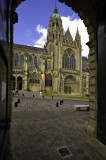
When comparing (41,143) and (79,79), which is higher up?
(79,79)

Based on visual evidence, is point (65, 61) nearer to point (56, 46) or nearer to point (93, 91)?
point (56, 46)

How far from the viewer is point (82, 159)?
8.01 ft

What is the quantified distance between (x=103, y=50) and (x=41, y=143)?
14.1 feet

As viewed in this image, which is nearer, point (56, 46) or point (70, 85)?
point (56, 46)

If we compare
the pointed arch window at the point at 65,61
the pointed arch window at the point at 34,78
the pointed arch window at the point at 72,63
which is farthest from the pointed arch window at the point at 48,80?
the pointed arch window at the point at 72,63

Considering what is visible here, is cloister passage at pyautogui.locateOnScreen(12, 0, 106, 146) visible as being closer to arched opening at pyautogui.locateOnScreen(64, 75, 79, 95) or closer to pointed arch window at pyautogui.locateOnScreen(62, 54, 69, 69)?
arched opening at pyautogui.locateOnScreen(64, 75, 79, 95)

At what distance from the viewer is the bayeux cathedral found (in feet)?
115

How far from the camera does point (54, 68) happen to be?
36.7 metres

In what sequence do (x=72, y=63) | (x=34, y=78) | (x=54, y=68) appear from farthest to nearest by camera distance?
(x=72, y=63), (x=54, y=68), (x=34, y=78)

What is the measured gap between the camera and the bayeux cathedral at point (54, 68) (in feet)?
115

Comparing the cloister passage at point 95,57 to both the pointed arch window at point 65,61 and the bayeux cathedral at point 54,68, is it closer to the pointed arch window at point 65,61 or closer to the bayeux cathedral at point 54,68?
the bayeux cathedral at point 54,68

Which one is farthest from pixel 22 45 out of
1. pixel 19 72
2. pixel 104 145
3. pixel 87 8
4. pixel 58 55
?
pixel 104 145

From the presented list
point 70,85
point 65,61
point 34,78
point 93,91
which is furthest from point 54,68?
point 93,91

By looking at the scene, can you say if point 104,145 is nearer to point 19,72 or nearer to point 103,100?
point 103,100
